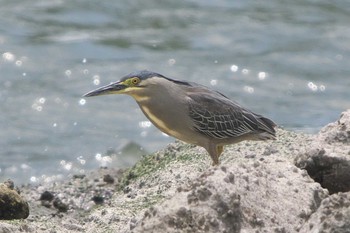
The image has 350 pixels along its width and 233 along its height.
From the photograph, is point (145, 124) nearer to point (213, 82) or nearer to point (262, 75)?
point (213, 82)

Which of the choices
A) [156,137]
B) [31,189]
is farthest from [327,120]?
[31,189]

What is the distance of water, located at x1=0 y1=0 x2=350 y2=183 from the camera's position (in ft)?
41.7

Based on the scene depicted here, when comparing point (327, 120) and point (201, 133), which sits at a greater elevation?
point (201, 133)

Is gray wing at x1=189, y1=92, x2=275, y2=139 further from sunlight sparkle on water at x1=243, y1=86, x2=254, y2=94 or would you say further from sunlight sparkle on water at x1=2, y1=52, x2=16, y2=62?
sunlight sparkle on water at x1=2, y1=52, x2=16, y2=62

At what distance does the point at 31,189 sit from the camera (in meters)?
9.84

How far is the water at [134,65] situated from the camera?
1270cm

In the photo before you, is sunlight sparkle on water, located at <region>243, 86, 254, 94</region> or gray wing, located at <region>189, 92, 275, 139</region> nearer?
gray wing, located at <region>189, 92, 275, 139</region>

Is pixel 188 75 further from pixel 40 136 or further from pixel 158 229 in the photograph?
pixel 158 229

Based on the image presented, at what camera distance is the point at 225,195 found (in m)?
5.07

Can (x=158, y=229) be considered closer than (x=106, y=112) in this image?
Yes

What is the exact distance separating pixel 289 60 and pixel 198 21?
1.57m

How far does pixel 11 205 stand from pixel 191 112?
1856 millimetres

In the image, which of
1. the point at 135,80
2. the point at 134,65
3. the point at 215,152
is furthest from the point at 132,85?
the point at 134,65

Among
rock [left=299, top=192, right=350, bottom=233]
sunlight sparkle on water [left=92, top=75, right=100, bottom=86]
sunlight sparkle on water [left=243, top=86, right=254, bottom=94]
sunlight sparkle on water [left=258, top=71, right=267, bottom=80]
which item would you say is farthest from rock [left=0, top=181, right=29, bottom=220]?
sunlight sparkle on water [left=258, top=71, right=267, bottom=80]
